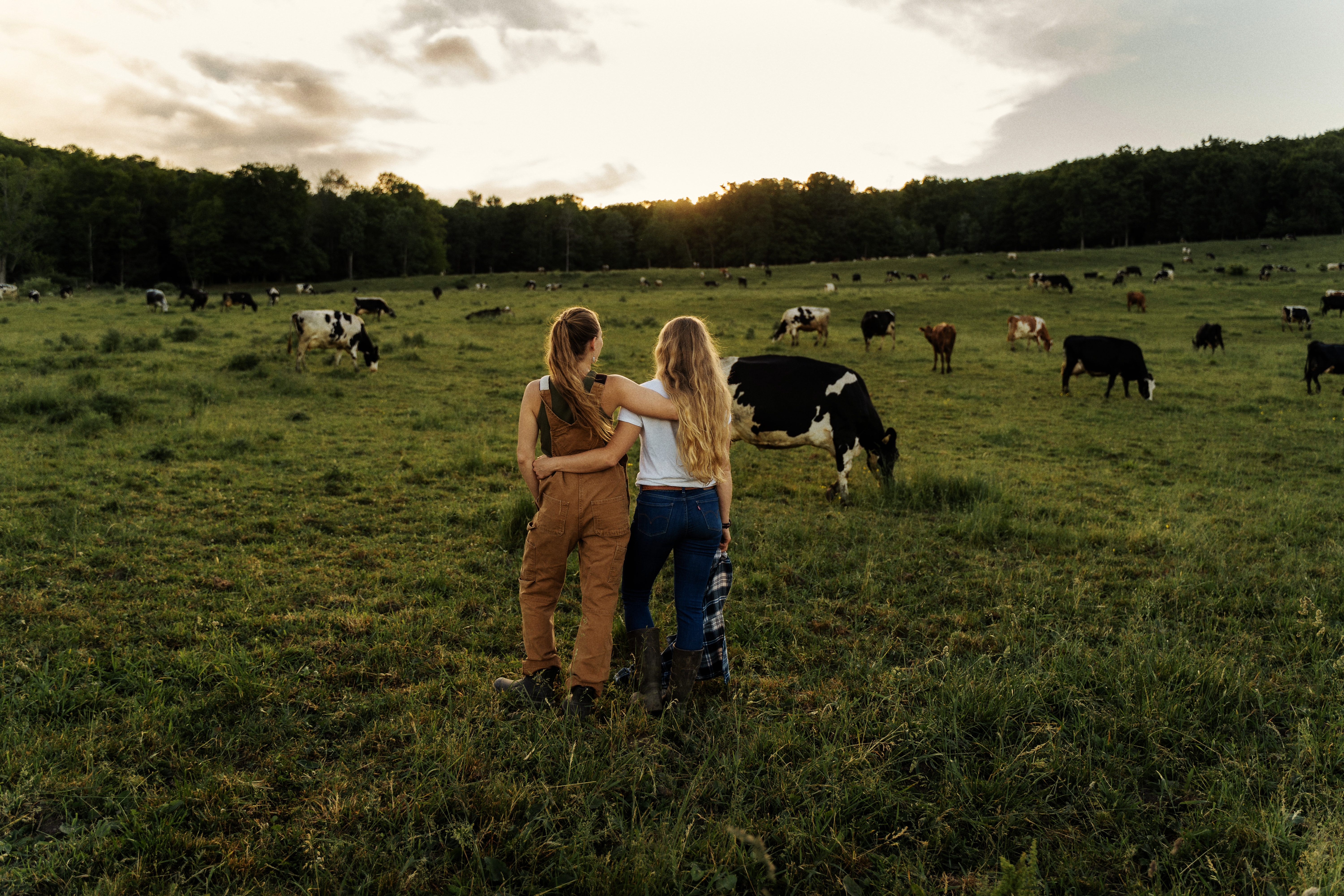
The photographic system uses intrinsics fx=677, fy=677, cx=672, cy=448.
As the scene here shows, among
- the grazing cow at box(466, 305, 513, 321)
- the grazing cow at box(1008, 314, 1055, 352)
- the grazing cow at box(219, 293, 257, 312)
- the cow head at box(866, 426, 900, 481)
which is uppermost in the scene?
the grazing cow at box(219, 293, 257, 312)

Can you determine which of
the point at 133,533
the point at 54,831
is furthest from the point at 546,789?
the point at 133,533

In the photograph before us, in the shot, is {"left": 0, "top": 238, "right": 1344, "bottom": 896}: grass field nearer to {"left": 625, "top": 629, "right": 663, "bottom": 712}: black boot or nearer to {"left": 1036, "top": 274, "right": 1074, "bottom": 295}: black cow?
{"left": 625, "top": 629, "right": 663, "bottom": 712}: black boot

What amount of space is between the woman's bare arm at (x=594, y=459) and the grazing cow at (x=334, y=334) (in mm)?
15209

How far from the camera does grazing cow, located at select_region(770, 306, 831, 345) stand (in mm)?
25797

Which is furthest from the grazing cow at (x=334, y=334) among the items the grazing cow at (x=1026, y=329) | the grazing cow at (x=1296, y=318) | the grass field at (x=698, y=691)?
the grazing cow at (x=1296, y=318)

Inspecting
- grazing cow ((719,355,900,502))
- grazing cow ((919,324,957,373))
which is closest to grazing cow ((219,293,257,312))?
grazing cow ((919,324,957,373))

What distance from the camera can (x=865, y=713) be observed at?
3.58m

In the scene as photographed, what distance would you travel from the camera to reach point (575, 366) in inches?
136

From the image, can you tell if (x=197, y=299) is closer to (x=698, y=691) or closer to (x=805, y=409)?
(x=805, y=409)

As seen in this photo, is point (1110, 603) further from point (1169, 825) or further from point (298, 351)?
point (298, 351)

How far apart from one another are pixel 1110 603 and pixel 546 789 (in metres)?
4.54

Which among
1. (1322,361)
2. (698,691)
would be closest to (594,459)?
(698,691)

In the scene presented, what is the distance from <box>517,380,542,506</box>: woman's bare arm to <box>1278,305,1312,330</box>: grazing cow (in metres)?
35.3

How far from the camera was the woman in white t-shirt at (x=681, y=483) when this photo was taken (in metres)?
3.48
